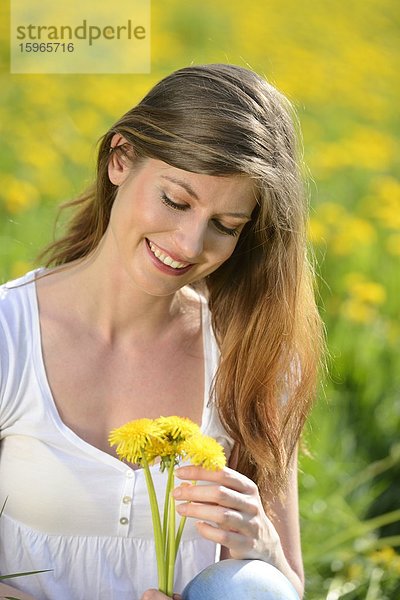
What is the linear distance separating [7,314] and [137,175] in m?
0.35

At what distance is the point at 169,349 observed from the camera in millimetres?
2162

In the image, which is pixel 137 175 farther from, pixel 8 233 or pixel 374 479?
pixel 8 233

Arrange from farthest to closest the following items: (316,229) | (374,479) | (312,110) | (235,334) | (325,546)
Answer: (312,110) → (316,229) → (374,479) → (325,546) → (235,334)

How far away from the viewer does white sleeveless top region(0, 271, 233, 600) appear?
6.37ft

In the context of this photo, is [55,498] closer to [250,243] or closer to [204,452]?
[204,452]

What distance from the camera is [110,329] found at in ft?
6.90

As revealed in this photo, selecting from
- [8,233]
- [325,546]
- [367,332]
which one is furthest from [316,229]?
[325,546]

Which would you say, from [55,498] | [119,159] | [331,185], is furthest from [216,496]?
[331,185]

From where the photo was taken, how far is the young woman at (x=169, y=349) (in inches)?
73.0

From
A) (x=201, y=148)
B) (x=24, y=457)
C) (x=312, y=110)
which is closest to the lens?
(x=201, y=148)

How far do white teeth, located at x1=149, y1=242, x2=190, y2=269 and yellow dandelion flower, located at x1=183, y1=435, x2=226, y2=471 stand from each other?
1.37 feet

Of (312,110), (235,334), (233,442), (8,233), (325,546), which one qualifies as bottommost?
(325,546)

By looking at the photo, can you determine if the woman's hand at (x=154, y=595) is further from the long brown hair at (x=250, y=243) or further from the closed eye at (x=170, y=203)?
the closed eye at (x=170, y=203)

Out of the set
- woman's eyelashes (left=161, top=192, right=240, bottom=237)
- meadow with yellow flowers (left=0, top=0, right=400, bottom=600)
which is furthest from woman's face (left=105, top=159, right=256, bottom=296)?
meadow with yellow flowers (left=0, top=0, right=400, bottom=600)
